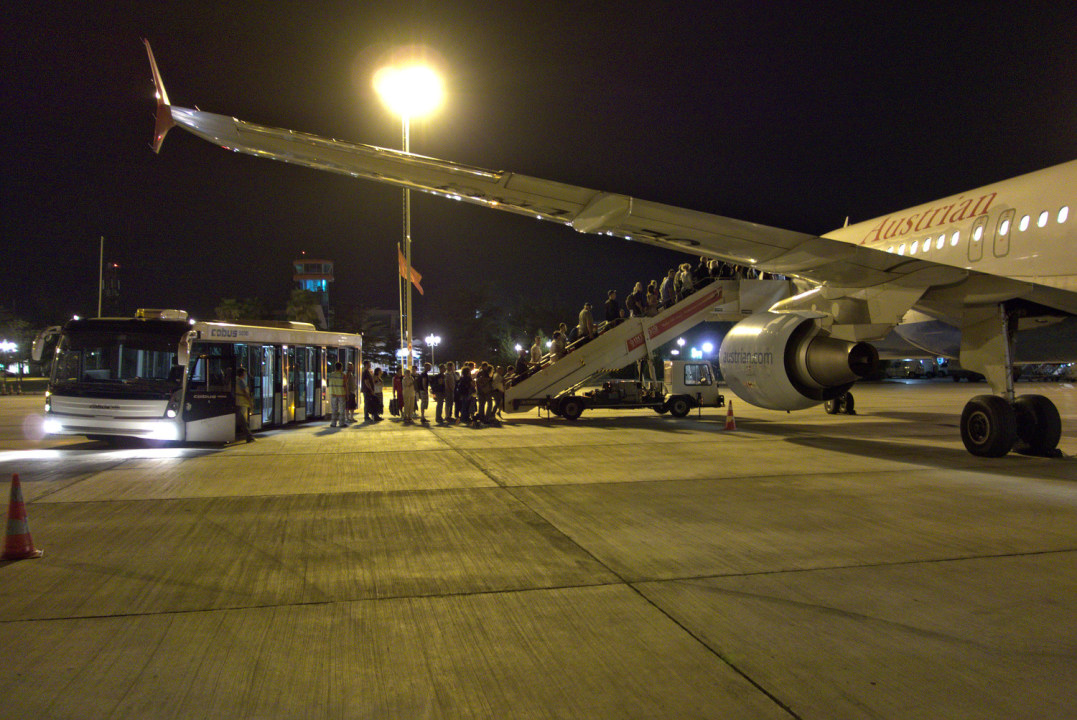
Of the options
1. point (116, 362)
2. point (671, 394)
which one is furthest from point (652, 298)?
point (116, 362)

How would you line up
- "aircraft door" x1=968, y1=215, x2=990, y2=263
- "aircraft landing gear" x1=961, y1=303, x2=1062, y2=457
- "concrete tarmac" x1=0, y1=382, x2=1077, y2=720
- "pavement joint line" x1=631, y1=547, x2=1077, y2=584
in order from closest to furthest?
"concrete tarmac" x1=0, y1=382, x2=1077, y2=720, "pavement joint line" x1=631, y1=547, x2=1077, y2=584, "aircraft landing gear" x1=961, y1=303, x2=1062, y2=457, "aircraft door" x1=968, y1=215, x2=990, y2=263

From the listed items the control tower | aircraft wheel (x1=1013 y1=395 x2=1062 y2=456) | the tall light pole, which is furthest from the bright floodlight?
the control tower

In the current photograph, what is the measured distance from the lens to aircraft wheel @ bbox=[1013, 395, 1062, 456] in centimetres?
1014

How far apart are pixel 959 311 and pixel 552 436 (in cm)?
Answer: 790

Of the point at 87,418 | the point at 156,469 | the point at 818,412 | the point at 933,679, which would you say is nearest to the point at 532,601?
the point at 933,679

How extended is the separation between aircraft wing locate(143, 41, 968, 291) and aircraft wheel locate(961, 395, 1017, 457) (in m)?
2.23

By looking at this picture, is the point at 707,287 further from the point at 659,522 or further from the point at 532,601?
the point at 532,601

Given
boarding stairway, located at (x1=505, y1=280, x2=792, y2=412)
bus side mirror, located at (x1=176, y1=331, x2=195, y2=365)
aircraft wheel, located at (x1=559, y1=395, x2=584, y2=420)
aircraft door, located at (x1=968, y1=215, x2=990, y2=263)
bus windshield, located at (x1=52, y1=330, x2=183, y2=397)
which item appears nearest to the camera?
aircraft door, located at (x1=968, y1=215, x2=990, y2=263)

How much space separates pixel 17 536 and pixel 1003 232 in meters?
12.3

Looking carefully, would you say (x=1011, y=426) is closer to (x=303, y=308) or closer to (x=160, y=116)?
(x=160, y=116)

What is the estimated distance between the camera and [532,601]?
4.61 metres

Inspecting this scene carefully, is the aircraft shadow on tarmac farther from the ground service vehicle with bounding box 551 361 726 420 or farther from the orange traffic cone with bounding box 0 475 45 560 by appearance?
the orange traffic cone with bounding box 0 475 45 560

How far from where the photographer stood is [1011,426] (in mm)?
9914

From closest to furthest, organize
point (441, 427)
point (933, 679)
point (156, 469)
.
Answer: point (933, 679), point (156, 469), point (441, 427)
